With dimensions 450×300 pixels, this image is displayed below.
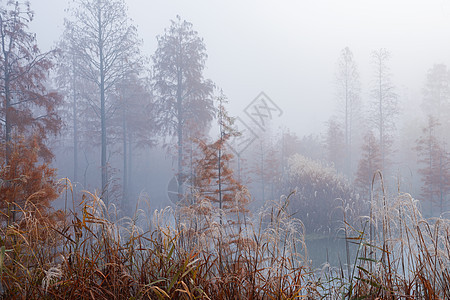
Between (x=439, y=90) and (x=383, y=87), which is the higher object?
(x=439, y=90)

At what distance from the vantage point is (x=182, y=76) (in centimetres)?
2155

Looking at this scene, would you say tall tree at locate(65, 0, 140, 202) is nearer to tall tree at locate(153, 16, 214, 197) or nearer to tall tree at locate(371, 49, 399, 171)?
tall tree at locate(153, 16, 214, 197)

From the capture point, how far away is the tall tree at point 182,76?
70.0ft

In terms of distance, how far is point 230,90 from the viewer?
18212cm

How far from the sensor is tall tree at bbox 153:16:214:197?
70.0 feet

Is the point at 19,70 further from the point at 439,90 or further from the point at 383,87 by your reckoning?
the point at 439,90

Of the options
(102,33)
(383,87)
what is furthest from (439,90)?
(102,33)

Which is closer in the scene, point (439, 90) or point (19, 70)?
point (19, 70)

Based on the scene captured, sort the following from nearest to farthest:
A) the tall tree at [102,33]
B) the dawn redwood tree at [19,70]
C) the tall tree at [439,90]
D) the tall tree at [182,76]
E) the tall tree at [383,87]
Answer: the dawn redwood tree at [19,70] → the tall tree at [102,33] → the tall tree at [182,76] → the tall tree at [383,87] → the tall tree at [439,90]

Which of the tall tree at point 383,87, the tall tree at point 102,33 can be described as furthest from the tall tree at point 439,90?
the tall tree at point 102,33

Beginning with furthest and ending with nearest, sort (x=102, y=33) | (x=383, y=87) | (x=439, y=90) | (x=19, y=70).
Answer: (x=439, y=90)
(x=383, y=87)
(x=102, y=33)
(x=19, y=70)

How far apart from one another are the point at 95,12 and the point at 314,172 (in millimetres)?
15776

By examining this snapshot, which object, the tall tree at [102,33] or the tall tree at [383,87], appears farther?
the tall tree at [383,87]

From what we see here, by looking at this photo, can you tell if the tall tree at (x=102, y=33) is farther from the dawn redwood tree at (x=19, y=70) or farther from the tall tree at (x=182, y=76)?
the dawn redwood tree at (x=19, y=70)
